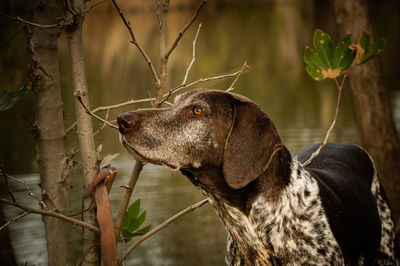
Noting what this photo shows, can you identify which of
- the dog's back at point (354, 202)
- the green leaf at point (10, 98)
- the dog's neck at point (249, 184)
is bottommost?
the dog's back at point (354, 202)

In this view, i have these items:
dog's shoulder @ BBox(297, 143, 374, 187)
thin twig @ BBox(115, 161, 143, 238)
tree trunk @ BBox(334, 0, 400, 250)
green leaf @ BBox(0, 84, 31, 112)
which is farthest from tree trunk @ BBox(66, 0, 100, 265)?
tree trunk @ BBox(334, 0, 400, 250)

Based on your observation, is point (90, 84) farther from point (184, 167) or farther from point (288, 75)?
point (184, 167)

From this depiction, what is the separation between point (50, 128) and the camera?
10.6 feet

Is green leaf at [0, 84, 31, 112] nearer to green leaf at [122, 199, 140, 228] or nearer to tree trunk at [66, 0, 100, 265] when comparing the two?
tree trunk at [66, 0, 100, 265]

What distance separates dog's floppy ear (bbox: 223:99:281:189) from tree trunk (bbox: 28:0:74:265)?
43.5 inches

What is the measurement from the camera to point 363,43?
340 cm

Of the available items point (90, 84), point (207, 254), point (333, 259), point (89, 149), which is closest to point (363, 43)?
point (333, 259)

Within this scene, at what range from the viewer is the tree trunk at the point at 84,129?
297cm

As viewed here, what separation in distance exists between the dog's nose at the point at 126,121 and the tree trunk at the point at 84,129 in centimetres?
32

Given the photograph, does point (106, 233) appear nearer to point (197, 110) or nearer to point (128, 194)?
point (128, 194)

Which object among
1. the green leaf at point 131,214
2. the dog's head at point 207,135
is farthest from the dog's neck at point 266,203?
the green leaf at point 131,214

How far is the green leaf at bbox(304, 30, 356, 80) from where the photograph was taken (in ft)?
11.0

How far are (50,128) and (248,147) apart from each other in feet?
4.13

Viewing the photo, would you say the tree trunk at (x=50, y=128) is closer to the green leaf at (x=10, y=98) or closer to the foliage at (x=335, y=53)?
the green leaf at (x=10, y=98)
